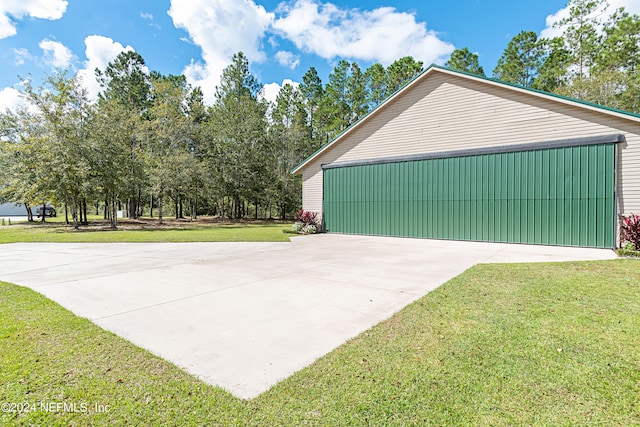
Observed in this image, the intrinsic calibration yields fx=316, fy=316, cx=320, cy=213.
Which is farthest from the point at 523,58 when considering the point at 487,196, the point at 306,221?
the point at 306,221

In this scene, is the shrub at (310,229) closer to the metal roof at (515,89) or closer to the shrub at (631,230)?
the metal roof at (515,89)

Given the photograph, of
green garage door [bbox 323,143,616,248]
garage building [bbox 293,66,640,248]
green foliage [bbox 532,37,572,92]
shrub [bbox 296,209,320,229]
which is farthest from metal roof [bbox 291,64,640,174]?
green foliage [bbox 532,37,572,92]

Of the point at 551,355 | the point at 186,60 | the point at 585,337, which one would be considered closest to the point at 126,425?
the point at 551,355

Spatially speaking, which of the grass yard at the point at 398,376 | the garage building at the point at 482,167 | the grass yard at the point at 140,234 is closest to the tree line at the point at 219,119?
the grass yard at the point at 140,234

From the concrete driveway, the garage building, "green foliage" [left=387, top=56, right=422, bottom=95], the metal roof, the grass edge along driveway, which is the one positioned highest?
"green foliage" [left=387, top=56, right=422, bottom=95]

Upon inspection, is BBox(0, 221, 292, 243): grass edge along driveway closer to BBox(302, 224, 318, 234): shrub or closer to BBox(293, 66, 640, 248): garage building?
BBox(302, 224, 318, 234): shrub

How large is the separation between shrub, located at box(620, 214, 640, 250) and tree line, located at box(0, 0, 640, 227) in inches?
631

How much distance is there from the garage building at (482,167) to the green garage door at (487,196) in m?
0.04

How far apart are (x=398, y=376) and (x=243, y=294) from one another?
316 cm

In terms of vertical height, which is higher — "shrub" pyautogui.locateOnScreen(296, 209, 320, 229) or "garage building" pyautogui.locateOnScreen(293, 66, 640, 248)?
"garage building" pyautogui.locateOnScreen(293, 66, 640, 248)

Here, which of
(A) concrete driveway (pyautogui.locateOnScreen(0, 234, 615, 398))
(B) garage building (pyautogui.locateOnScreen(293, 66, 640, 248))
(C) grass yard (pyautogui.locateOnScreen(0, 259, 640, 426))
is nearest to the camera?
(C) grass yard (pyautogui.locateOnScreen(0, 259, 640, 426))

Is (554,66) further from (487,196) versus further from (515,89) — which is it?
(487,196)

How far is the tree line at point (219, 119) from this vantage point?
62.4 feet

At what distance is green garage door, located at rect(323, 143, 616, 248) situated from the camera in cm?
1031
